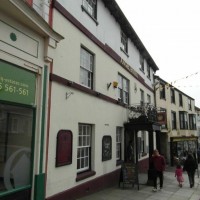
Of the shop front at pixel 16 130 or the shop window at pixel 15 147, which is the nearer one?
the shop front at pixel 16 130

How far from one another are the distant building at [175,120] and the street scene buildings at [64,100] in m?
8.48

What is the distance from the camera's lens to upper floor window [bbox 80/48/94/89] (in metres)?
10.2

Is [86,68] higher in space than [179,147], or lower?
higher

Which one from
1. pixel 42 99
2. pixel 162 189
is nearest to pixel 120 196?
pixel 162 189

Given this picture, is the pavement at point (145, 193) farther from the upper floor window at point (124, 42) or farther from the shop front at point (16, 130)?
the upper floor window at point (124, 42)

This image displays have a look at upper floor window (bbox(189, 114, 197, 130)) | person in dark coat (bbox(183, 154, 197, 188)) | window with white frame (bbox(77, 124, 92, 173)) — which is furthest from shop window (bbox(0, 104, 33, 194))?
upper floor window (bbox(189, 114, 197, 130))

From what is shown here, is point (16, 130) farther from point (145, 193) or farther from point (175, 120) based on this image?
point (175, 120)

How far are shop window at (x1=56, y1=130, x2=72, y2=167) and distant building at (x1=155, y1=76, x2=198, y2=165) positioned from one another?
537 inches

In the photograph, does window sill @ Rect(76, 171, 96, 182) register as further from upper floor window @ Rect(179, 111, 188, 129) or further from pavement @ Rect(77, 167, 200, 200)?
upper floor window @ Rect(179, 111, 188, 129)

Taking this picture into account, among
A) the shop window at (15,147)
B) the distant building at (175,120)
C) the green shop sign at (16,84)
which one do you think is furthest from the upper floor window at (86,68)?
the distant building at (175,120)

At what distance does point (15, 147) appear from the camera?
22.0 ft

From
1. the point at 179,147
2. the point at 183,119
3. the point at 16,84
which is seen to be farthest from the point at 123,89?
the point at 183,119

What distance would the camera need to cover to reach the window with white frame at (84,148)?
962cm

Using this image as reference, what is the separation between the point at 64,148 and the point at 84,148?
1.77 metres
